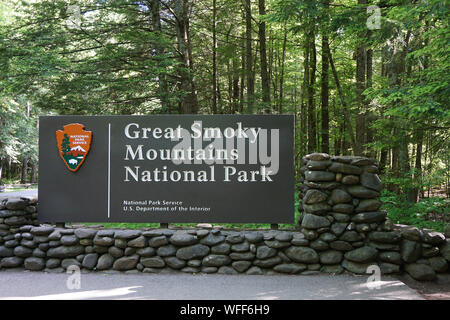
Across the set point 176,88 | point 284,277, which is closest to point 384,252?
point 284,277

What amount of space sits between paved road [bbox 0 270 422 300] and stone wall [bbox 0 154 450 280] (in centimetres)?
21

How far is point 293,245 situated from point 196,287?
1725mm

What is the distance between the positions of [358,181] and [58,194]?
527 centimetres

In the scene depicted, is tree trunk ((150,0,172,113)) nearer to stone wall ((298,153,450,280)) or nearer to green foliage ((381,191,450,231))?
stone wall ((298,153,450,280))

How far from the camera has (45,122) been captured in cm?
572

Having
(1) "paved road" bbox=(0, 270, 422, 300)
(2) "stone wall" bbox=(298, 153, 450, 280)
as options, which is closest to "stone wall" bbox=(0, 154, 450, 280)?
(2) "stone wall" bbox=(298, 153, 450, 280)

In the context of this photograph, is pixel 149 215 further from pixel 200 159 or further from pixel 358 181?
pixel 358 181

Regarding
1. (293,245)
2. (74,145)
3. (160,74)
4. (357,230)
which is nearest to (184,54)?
(160,74)

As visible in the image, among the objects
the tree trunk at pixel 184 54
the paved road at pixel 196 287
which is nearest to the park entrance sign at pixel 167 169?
the paved road at pixel 196 287

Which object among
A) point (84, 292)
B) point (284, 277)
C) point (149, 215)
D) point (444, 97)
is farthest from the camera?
point (149, 215)

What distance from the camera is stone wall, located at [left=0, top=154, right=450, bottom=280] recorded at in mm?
4938

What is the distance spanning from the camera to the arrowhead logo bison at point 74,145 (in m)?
5.61

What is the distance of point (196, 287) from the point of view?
450 centimetres

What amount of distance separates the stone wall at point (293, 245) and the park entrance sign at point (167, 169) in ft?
1.21
